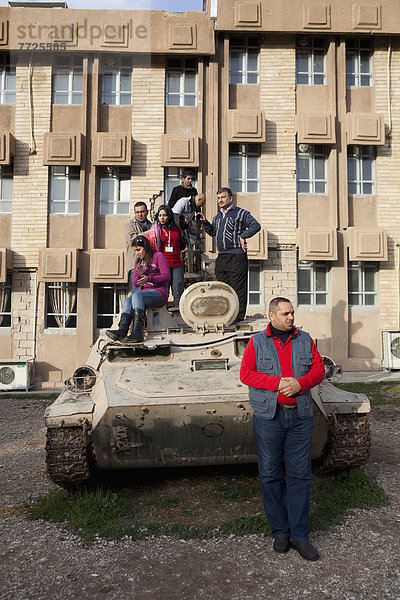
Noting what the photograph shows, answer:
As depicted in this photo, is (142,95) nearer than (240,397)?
No

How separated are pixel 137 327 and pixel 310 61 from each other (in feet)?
40.1

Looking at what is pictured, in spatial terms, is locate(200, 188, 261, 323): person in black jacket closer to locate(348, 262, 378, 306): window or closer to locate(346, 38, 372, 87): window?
locate(348, 262, 378, 306): window

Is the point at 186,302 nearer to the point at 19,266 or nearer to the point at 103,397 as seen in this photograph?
the point at 103,397

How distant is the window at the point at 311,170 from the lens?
1458cm

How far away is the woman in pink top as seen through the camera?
5.73m

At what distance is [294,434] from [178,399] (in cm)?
120

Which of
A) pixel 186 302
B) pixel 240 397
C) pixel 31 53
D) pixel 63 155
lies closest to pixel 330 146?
pixel 63 155

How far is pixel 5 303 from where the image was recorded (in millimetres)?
14109

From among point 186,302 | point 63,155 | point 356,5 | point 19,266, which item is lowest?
point 186,302

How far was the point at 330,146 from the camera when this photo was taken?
47.5 ft

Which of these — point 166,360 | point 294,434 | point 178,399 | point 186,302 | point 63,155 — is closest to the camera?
point 294,434

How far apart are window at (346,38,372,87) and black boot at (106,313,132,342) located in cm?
1215

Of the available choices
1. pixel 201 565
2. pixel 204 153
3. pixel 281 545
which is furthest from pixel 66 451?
pixel 204 153

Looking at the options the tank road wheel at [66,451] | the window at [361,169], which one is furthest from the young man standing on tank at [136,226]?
the window at [361,169]
